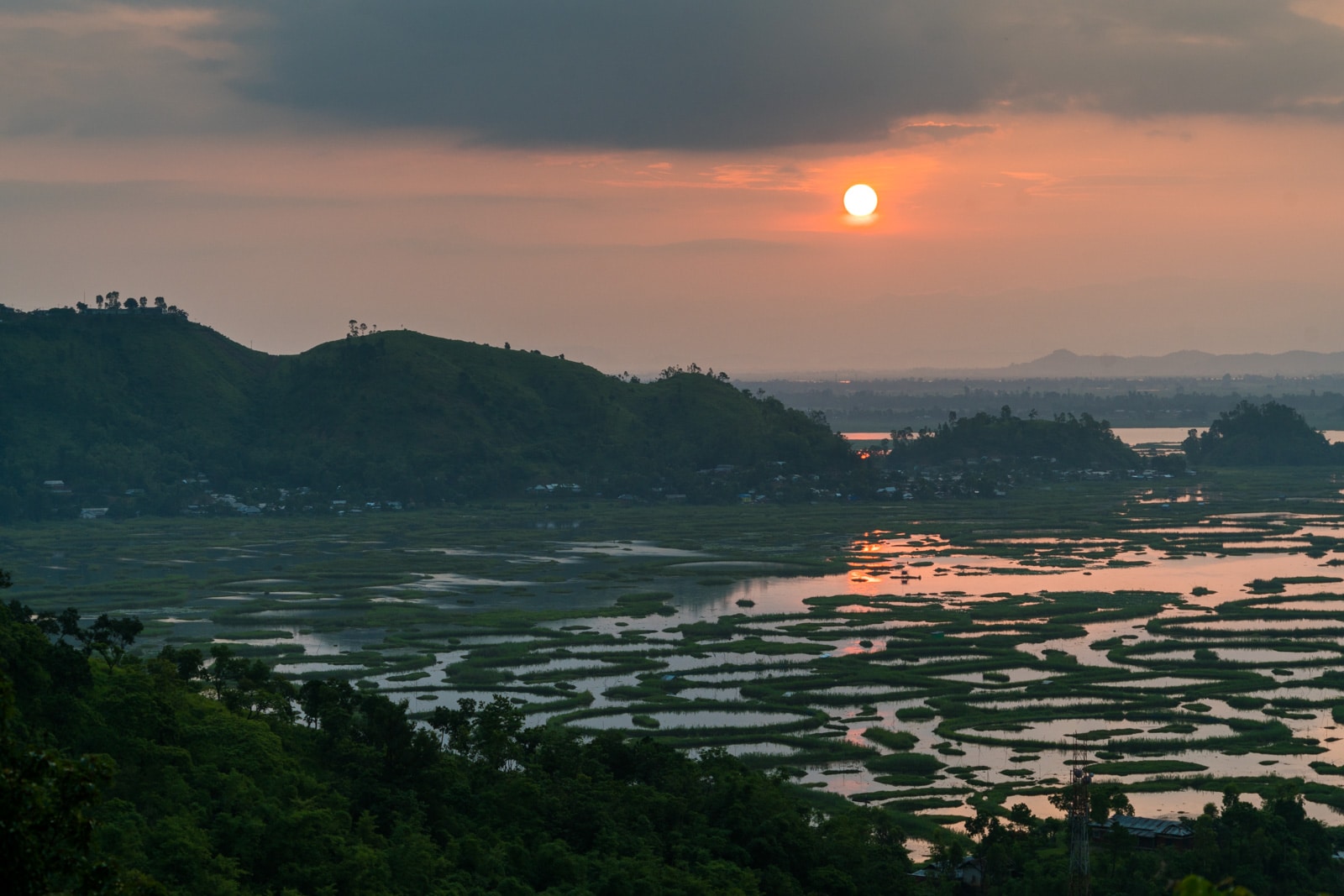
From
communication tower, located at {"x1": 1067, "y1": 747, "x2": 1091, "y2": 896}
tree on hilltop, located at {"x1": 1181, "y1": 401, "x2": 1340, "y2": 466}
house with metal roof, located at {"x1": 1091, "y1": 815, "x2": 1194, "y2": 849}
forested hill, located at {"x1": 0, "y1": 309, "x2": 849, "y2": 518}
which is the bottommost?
house with metal roof, located at {"x1": 1091, "y1": 815, "x2": 1194, "y2": 849}

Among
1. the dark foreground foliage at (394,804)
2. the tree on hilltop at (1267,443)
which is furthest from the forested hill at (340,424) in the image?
the dark foreground foliage at (394,804)

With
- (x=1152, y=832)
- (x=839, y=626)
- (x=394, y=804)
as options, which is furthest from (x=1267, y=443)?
(x=394, y=804)

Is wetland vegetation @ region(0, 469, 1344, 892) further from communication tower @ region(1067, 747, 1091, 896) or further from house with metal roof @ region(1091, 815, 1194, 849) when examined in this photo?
communication tower @ region(1067, 747, 1091, 896)

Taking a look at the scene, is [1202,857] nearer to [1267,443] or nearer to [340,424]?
[340,424]

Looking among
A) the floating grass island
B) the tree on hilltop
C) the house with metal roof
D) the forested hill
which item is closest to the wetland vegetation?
the floating grass island

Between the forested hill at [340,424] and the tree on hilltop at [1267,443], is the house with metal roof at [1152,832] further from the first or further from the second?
the tree on hilltop at [1267,443]

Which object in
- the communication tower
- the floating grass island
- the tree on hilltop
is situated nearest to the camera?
the communication tower

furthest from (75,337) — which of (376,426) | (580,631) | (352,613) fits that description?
(580,631)
